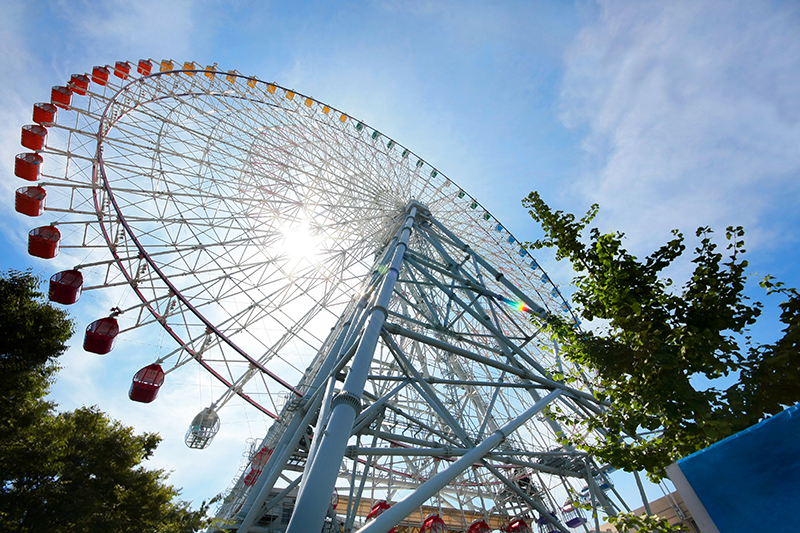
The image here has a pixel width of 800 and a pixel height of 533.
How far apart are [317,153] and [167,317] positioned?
8.78m

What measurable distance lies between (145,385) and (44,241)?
5200 millimetres

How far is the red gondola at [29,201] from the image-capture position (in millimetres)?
11773

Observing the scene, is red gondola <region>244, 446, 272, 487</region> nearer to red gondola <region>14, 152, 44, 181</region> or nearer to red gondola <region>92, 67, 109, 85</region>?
red gondola <region>14, 152, 44, 181</region>

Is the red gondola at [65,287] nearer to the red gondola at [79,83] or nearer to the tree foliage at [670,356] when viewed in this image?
the red gondola at [79,83]

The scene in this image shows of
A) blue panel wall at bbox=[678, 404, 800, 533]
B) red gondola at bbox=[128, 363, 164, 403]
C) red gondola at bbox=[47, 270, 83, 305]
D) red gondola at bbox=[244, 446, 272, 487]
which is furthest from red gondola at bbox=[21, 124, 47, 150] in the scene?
blue panel wall at bbox=[678, 404, 800, 533]

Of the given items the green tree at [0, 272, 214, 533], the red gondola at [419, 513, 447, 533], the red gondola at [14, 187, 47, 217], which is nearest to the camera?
the green tree at [0, 272, 214, 533]

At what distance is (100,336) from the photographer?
11.5 m

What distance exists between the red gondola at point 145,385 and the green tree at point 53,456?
1.08 metres

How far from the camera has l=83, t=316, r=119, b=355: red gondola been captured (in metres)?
11.5

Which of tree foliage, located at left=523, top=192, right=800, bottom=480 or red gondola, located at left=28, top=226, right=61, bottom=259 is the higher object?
red gondola, located at left=28, top=226, right=61, bottom=259

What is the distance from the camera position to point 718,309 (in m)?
5.41

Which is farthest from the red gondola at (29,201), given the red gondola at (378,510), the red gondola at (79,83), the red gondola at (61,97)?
the red gondola at (378,510)

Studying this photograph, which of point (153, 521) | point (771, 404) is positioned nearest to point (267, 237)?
point (153, 521)

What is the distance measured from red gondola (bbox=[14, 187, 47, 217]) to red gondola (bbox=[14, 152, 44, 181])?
76 cm
